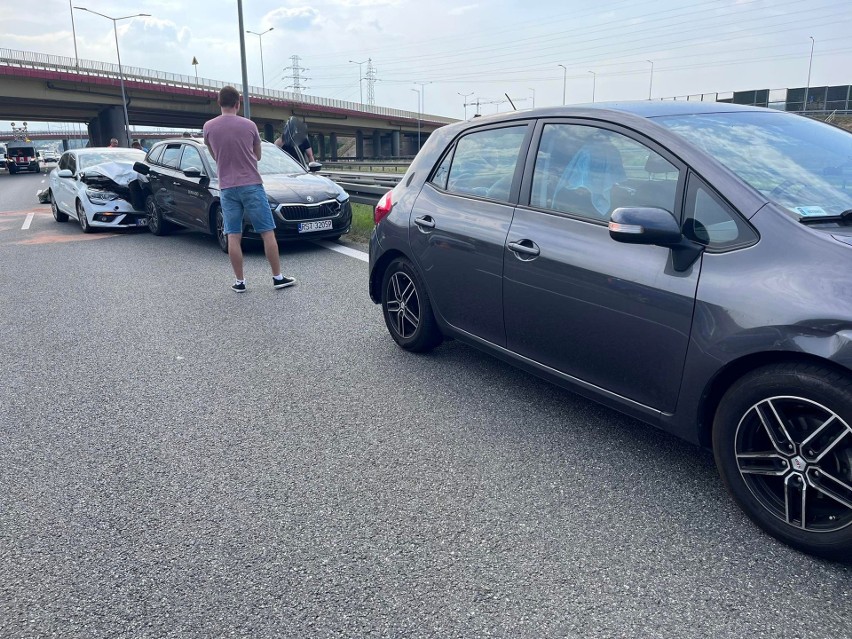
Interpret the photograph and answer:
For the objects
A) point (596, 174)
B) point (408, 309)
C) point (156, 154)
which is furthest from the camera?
point (156, 154)

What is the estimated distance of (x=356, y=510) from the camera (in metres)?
2.92

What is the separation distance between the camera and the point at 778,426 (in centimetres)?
254

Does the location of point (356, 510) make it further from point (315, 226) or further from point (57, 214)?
point (57, 214)

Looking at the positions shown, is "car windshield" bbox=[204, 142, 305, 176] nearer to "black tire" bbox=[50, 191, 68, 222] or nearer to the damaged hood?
the damaged hood

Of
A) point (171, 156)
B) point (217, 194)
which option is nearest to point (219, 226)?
point (217, 194)

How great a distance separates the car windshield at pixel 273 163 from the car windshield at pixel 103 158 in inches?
149

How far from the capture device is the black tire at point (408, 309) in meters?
4.68

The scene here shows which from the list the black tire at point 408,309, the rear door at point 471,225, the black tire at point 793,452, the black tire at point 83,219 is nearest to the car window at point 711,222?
the black tire at point 793,452

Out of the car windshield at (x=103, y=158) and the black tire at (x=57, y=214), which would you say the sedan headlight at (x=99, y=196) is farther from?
the black tire at (x=57, y=214)

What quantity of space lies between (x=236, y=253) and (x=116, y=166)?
21.6 feet

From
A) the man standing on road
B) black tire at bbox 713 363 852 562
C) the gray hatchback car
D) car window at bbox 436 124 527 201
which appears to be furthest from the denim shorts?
black tire at bbox 713 363 852 562

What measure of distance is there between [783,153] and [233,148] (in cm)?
547

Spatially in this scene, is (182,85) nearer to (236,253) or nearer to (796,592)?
(236,253)

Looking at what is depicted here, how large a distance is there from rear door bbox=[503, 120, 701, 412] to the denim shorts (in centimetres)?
426
